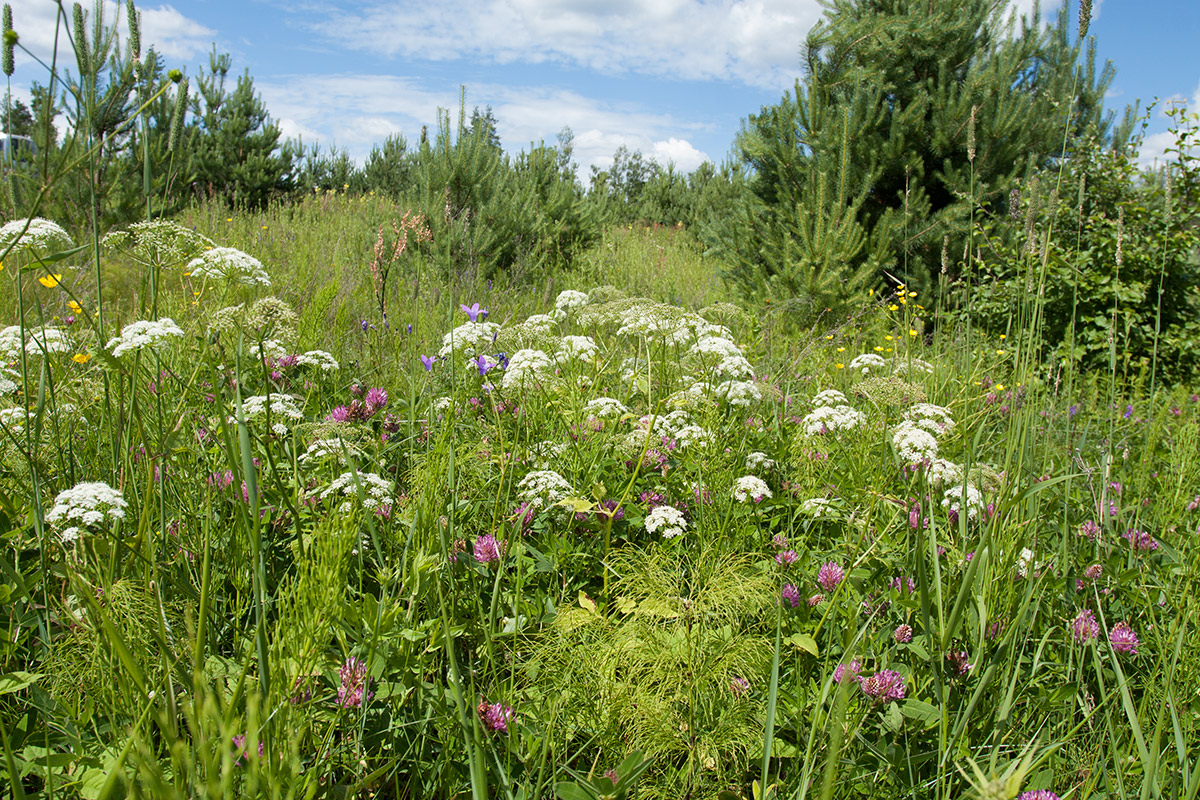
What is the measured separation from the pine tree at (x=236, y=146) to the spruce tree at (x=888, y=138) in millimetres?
10023

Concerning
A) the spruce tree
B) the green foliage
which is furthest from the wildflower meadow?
the spruce tree

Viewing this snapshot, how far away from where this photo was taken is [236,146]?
1302cm

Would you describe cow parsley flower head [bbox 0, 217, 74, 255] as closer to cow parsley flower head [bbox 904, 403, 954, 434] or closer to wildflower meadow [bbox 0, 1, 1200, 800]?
wildflower meadow [bbox 0, 1, 1200, 800]

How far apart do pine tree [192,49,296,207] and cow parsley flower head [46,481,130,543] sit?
12.9 metres

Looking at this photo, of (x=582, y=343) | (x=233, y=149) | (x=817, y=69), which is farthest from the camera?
(x=233, y=149)

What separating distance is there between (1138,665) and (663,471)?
4.14 feet

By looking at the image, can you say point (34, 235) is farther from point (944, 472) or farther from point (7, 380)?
point (944, 472)

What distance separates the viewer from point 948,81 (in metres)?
6.62

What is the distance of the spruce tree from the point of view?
243 inches

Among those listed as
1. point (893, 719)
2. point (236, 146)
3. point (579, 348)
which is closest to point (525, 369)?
point (579, 348)

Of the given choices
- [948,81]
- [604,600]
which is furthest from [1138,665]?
[948,81]

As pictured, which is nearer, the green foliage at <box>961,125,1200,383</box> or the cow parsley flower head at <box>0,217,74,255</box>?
the cow parsley flower head at <box>0,217,74,255</box>

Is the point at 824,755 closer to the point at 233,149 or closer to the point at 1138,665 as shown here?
the point at 1138,665

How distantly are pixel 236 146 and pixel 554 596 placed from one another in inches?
563
